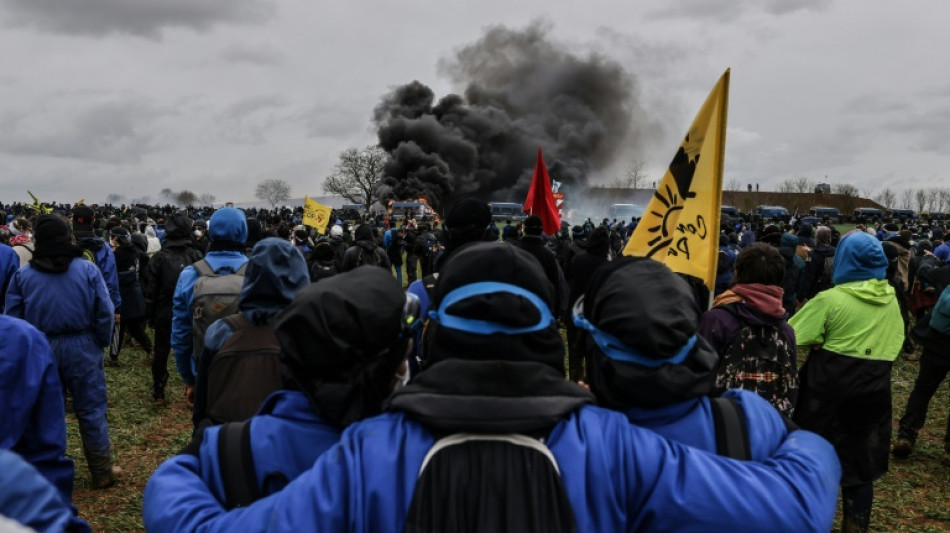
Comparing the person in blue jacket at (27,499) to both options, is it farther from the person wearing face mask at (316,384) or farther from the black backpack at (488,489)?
the black backpack at (488,489)

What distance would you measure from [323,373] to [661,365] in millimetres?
863

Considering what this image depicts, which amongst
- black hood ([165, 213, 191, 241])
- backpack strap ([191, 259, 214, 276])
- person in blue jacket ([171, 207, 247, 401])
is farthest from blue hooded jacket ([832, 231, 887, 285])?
black hood ([165, 213, 191, 241])

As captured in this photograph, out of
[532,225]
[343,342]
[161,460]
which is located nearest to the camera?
[343,342]

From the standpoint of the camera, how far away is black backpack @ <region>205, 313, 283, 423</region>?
8.79 ft

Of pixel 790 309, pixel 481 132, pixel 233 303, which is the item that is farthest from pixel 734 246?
pixel 481 132

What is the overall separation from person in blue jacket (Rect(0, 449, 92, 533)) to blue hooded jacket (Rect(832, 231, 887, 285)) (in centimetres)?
417

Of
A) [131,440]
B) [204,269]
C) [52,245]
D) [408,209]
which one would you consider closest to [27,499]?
[204,269]

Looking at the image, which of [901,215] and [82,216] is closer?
[82,216]

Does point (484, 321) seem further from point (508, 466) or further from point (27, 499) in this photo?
point (27, 499)

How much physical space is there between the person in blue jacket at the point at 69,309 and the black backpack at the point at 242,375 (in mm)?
2297

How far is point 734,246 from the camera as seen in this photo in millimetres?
10812

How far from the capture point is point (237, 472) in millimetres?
1612

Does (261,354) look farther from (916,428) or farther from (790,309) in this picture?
(790,309)

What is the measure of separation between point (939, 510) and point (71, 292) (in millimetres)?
6670
